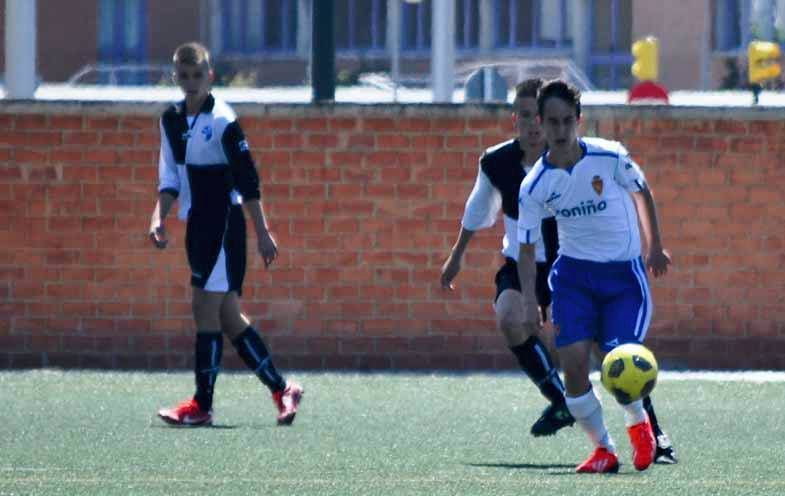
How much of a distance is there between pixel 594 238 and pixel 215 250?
265 cm

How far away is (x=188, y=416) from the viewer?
11242 mm

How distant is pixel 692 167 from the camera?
1492cm

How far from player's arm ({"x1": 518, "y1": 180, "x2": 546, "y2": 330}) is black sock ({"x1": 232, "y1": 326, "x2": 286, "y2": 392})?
2.31 m

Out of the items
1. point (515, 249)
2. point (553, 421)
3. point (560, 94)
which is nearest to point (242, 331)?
point (515, 249)

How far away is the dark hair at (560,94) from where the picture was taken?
30.0 feet

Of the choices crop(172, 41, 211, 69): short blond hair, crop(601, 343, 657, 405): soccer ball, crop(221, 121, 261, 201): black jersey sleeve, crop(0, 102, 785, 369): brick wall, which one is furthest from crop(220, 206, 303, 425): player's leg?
crop(0, 102, 785, 369): brick wall

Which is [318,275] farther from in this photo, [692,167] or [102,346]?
[692,167]

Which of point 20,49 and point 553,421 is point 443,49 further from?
point 553,421

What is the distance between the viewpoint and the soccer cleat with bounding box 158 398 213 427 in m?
11.2

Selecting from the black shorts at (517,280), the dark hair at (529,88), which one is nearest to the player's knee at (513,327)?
the black shorts at (517,280)

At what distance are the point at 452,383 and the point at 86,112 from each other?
3.15 meters

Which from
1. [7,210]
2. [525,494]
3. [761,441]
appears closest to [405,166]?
[7,210]

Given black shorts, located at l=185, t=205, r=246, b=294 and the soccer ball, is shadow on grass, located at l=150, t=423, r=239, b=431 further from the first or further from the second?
the soccer ball

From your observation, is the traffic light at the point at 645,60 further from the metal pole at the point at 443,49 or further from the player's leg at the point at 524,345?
the player's leg at the point at 524,345
